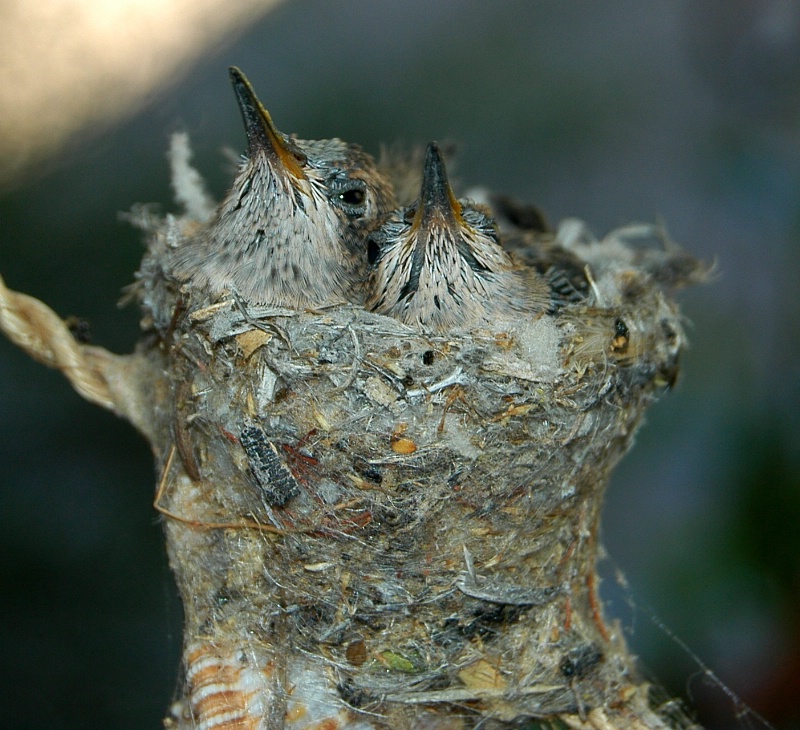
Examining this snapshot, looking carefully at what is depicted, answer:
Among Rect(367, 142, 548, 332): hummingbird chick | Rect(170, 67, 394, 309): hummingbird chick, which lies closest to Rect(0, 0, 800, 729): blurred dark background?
Rect(170, 67, 394, 309): hummingbird chick

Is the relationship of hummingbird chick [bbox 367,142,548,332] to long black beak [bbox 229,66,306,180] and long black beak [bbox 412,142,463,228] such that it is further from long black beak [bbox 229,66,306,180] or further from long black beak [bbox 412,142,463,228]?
long black beak [bbox 229,66,306,180]

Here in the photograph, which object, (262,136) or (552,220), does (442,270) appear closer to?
(262,136)

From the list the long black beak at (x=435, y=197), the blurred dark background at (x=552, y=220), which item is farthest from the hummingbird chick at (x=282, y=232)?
the blurred dark background at (x=552, y=220)

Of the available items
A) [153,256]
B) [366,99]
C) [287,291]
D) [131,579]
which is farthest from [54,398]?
[366,99]

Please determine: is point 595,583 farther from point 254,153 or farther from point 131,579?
point 131,579

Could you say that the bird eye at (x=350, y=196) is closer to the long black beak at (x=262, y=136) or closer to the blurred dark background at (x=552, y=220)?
the long black beak at (x=262, y=136)

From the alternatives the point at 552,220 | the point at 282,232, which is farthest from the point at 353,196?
the point at 552,220
